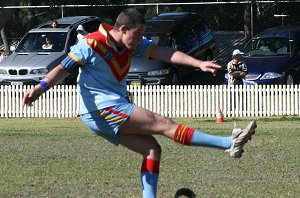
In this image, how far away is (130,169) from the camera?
11.7m

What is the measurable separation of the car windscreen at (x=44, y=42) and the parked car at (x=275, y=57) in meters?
5.61

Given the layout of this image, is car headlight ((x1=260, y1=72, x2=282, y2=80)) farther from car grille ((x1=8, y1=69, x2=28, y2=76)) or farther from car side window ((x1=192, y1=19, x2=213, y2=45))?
car grille ((x1=8, y1=69, x2=28, y2=76))

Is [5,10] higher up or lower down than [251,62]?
higher up

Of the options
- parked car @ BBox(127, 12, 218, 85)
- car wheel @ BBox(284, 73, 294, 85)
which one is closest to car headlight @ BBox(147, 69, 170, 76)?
parked car @ BBox(127, 12, 218, 85)

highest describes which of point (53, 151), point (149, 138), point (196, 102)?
point (149, 138)

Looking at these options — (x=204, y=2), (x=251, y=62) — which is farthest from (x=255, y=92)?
(x=204, y=2)

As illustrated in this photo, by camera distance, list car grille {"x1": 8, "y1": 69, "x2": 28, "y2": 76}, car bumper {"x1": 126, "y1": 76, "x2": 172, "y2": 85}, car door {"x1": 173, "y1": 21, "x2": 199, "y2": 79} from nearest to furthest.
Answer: car bumper {"x1": 126, "y1": 76, "x2": 172, "y2": 85}
car grille {"x1": 8, "y1": 69, "x2": 28, "y2": 76}
car door {"x1": 173, "y1": 21, "x2": 199, "y2": 79}

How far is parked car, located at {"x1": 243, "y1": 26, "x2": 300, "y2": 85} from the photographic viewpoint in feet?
87.3

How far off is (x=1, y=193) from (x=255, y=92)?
15.5m

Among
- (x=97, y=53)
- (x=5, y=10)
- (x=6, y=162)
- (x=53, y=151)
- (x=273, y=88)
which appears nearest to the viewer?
(x=97, y=53)

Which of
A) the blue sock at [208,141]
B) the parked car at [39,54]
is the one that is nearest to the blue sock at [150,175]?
the blue sock at [208,141]

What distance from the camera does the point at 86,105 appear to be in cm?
791

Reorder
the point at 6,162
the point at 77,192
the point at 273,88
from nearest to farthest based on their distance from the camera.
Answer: the point at 77,192, the point at 6,162, the point at 273,88

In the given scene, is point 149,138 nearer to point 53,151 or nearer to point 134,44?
point 134,44
